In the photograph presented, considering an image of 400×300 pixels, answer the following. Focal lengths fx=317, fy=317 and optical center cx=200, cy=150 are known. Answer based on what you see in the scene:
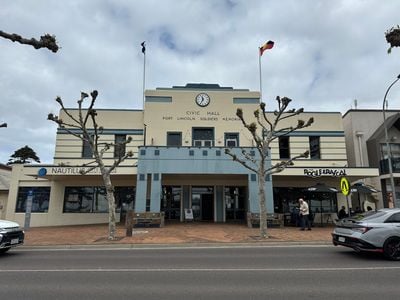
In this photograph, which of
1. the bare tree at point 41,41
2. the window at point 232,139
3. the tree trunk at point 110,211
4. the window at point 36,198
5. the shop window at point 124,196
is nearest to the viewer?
the bare tree at point 41,41

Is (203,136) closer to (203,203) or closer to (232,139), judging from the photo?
(232,139)

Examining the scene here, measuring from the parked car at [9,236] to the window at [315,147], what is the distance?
20489 mm

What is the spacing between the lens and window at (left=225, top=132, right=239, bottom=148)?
76.5ft

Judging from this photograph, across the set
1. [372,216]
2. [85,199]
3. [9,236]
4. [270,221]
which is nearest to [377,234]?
[372,216]

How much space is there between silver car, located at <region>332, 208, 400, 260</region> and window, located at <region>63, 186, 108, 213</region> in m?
18.3

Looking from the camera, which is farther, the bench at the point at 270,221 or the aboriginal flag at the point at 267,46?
the aboriginal flag at the point at 267,46

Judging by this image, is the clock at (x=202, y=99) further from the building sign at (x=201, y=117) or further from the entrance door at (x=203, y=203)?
the entrance door at (x=203, y=203)

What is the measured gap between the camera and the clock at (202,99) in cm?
2373

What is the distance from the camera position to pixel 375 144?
2459cm

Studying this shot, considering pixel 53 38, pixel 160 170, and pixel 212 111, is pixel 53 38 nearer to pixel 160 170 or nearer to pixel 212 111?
pixel 160 170

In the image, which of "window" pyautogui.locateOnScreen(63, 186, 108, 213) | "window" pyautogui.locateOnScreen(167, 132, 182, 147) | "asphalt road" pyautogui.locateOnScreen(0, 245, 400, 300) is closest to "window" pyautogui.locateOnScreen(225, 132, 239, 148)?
"window" pyautogui.locateOnScreen(167, 132, 182, 147)

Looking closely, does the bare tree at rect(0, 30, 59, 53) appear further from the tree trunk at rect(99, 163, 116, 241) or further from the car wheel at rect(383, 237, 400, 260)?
the car wheel at rect(383, 237, 400, 260)

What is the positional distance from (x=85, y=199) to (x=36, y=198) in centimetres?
353

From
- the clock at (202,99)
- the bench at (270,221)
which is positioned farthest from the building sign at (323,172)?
the clock at (202,99)
